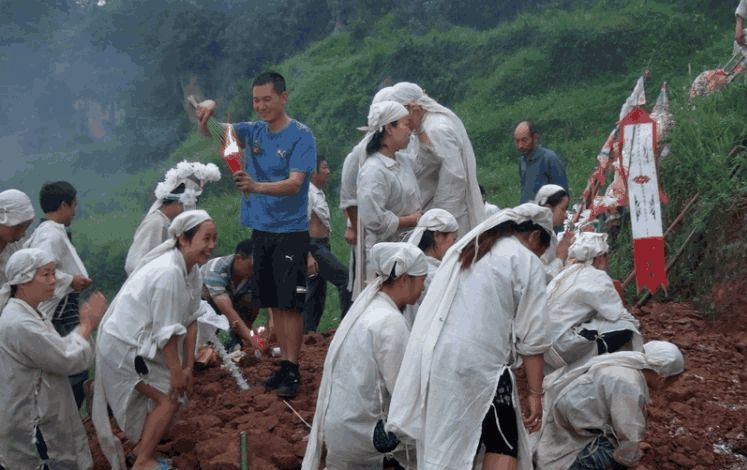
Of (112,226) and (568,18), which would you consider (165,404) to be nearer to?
(568,18)

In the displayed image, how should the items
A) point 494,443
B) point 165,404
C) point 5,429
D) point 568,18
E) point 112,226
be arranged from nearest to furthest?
point 494,443 → point 5,429 → point 165,404 → point 568,18 → point 112,226

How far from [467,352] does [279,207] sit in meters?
2.36

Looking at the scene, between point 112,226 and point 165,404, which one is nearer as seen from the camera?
point 165,404

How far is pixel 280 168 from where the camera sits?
6773 mm

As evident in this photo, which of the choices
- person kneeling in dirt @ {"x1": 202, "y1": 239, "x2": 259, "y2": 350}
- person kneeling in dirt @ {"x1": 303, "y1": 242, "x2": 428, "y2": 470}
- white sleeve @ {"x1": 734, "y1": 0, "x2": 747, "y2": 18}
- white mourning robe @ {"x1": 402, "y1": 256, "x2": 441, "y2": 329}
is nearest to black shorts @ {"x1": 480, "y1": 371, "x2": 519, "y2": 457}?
person kneeling in dirt @ {"x1": 303, "y1": 242, "x2": 428, "y2": 470}

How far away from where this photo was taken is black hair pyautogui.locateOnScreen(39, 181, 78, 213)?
263 inches

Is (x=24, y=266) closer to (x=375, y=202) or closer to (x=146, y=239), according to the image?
(x=146, y=239)

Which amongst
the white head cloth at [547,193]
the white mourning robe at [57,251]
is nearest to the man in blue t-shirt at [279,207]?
the white mourning robe at [57,251]

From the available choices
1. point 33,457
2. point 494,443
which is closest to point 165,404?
point 33,457

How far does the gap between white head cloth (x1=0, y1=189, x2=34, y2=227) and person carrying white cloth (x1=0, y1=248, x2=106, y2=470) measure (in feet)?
2.36

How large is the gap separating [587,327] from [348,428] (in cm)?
161

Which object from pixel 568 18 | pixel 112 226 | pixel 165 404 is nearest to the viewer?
pixel 165 404

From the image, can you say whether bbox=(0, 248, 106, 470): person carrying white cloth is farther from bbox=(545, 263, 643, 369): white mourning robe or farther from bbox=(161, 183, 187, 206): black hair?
bbox=(545, 263, 643, 369): white mourning robe

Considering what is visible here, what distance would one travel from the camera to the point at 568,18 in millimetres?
21078
